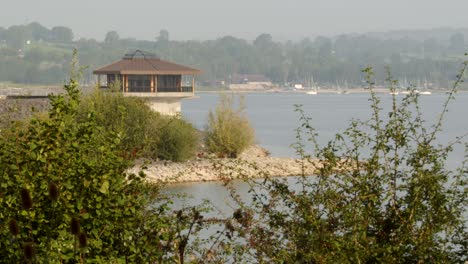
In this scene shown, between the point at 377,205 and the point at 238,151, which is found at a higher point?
the point at 377,205

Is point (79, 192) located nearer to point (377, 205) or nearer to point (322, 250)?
point (322, 250)

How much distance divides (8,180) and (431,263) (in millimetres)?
3465

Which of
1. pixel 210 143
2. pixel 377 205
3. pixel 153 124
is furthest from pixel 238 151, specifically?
pixel 377 205

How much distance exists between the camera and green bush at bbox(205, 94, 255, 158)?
48.5 metres

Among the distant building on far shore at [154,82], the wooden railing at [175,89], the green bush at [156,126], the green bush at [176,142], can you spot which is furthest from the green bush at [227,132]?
the wooden railing at [175,89]

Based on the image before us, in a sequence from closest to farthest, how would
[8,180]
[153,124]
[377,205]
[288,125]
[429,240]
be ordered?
[8,180] → [429,240] → [377,205] → [153,124] → [288,125]

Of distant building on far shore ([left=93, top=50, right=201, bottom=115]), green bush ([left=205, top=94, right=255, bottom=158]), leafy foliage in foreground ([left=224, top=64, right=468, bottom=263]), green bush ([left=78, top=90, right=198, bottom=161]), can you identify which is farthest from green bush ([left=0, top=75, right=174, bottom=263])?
distant building on far shore ([left=93, top=50, right=201, bottom=115])

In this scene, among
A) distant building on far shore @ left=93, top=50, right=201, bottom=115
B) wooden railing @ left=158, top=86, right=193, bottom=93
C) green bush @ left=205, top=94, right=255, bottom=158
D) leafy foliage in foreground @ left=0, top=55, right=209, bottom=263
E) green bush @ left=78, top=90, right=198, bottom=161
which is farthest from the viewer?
wooden railing @ left=158, top=86, right=193, bottom=93

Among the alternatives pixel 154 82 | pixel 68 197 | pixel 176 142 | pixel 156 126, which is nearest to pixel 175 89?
pixel 154 82

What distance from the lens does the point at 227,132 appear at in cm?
4878

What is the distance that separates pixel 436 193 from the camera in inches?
367

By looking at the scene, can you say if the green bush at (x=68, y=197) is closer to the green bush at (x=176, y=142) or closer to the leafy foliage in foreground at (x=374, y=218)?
the leafy foliage in foreground at (x=374, y=218)

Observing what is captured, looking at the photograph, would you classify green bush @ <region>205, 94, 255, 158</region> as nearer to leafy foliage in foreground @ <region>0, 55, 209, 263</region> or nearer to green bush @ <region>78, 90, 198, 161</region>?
green bush @ <region>78, 90, 198, 161</region>

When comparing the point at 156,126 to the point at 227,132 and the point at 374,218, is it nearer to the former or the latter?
the point at 227,132
